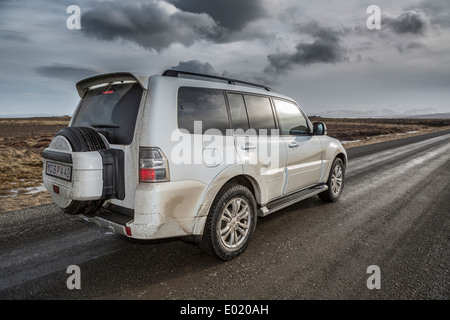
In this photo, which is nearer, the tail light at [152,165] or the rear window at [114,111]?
the tail light at [152,165]

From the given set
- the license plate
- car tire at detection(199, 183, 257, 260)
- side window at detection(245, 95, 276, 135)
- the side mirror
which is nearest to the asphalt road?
car tire at detection(199, 183, 257, 260)

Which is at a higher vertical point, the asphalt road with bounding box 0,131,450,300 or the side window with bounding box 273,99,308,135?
the side window with bounding box 273,99,308,135

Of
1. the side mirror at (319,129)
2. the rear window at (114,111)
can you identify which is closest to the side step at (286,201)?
the side mirror at (319,129)

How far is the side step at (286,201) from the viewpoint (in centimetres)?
357

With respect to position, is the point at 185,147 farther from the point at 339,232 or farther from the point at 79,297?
the point at 339,232

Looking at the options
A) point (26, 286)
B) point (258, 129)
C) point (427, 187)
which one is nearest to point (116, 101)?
point (258, 129)

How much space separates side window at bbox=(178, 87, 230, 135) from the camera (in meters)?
2.81

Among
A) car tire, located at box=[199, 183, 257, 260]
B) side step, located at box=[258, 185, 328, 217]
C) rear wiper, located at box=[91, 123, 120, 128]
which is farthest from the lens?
side step, located at box=[258, 185, 328, 217]

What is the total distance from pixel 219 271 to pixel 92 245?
5.54 feet

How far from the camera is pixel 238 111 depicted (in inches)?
134

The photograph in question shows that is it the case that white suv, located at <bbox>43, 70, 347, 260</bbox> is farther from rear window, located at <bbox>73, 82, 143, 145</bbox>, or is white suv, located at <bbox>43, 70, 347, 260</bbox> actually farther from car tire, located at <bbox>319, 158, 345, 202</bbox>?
car tire, located at <bbox>319, 158, 345, 202</bbox>

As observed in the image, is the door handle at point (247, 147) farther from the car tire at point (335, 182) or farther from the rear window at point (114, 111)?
the car tire at point (335, 182)

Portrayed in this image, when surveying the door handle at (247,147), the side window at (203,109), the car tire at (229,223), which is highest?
the side window at (203,109)

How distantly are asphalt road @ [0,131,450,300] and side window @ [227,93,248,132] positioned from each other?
1515 millimetres
